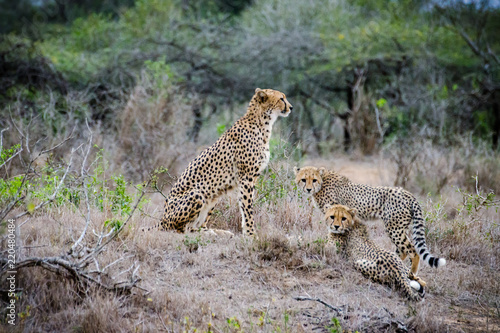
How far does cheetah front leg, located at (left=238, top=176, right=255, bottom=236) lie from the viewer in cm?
521

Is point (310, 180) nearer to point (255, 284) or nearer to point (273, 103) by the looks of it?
point (273, 103)

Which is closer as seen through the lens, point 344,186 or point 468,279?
point 468,279

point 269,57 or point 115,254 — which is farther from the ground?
point 269,57

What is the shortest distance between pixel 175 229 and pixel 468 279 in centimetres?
251

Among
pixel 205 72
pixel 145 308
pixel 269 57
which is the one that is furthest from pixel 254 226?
pixel 269 57

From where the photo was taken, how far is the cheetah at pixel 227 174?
508 cm

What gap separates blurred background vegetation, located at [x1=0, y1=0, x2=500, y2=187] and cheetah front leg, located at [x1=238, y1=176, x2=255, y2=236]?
152 inches

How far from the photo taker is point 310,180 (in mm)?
5594

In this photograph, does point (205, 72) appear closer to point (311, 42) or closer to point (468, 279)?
point (311, 42)

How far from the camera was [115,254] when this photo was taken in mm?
4281

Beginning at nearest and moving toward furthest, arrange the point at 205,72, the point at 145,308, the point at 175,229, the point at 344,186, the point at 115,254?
the point at 145,308 → the point at 115,254 → the point at 175,229 → the point at 344,186 → the point at 205,72

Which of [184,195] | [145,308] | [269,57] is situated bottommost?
[145,308]

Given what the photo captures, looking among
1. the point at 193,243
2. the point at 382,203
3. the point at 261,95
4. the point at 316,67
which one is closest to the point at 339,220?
the point at 382,203

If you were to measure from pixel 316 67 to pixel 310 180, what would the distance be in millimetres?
7154
